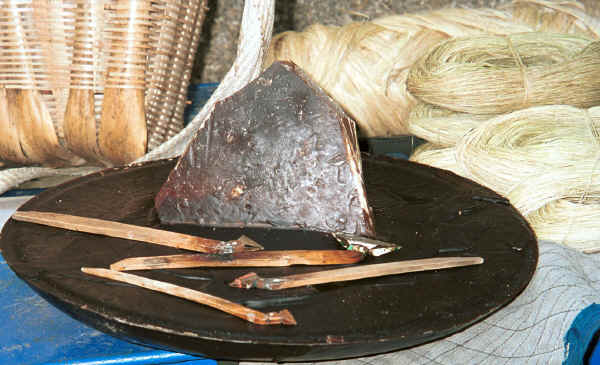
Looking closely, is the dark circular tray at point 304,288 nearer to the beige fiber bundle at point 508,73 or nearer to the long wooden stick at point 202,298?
the long wooden stick at point 202,298

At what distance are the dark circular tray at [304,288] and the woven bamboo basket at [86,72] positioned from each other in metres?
0.33

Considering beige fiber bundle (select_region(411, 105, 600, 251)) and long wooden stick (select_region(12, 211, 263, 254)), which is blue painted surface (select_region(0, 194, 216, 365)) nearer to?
long wooden stick (select_region(12, 211, 263, 254))

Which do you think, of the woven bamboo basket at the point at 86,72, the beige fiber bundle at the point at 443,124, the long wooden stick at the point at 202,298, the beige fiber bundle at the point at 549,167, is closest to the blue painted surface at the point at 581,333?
the beige fiber bundle at the point at 549,167

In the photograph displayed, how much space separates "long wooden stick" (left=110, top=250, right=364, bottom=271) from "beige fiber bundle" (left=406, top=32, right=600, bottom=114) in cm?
72

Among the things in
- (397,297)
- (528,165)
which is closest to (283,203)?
(397,297)

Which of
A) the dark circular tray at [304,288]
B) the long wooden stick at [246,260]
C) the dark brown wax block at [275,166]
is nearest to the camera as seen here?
the dark circular tray at [304,288]

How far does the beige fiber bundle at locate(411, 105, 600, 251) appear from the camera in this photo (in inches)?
40.9

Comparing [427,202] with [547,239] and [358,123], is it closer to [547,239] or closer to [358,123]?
[547,239]

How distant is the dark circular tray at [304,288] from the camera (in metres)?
0.55

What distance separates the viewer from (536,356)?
71cm

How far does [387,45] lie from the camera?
1660 millimetres

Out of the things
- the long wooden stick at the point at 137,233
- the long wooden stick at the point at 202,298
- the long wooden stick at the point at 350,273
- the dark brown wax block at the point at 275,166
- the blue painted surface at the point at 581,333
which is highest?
the dark brown wax block at the point at 275,166

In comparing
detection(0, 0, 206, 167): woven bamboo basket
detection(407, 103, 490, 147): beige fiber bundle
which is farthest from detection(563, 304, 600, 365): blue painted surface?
detection(0, 0, 206, 167): woven bamboo basket

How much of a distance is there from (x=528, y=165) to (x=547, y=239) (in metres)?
0.13
